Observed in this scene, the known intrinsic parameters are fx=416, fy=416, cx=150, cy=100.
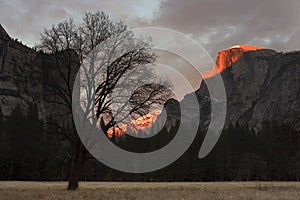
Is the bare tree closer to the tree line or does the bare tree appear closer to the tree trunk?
the tree trunk

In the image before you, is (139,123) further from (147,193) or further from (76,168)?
(147,193)

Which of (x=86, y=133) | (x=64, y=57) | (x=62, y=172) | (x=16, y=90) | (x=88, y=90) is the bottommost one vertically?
(x=62, y=172)

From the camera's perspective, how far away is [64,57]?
3328 cm

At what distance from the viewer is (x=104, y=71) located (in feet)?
107

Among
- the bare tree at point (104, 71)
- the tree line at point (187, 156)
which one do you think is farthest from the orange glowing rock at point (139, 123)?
the tree line at point (187, 156)

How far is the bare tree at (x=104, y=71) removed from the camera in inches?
1289

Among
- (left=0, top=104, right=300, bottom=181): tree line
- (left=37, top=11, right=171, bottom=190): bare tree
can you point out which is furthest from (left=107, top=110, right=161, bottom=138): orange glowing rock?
(left=0, top=104, right=300, bottom=181): tree line

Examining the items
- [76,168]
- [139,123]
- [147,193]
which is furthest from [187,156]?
[147,193]

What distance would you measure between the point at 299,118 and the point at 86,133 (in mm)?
22296

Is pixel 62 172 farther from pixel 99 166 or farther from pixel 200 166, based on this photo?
pixel 200 166

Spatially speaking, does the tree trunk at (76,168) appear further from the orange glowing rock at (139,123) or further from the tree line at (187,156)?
the tree line at (187,156)

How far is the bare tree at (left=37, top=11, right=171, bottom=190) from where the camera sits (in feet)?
107

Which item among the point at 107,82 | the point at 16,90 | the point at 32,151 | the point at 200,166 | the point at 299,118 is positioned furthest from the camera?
the point at 16,90

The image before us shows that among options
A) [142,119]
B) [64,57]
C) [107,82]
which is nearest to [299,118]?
[142,119]
